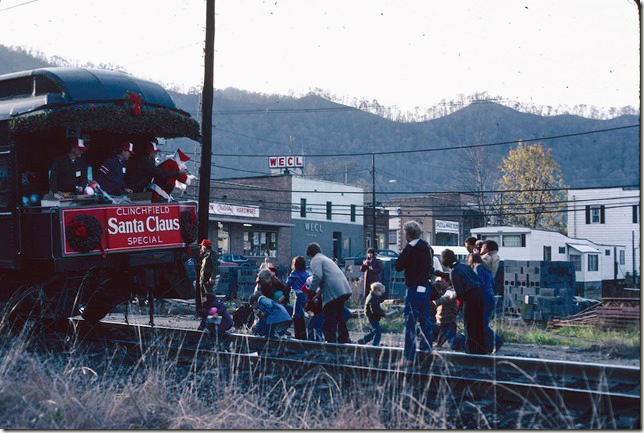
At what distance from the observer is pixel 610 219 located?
6762cm

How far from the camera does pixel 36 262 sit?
1017cm

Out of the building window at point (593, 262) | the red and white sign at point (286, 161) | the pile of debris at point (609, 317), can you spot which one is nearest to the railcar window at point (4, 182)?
the pile of debris at point (609, 317)

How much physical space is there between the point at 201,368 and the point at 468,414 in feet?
12.3

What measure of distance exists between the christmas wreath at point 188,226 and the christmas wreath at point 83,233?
1603 mm

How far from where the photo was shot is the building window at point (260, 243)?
5669 cm

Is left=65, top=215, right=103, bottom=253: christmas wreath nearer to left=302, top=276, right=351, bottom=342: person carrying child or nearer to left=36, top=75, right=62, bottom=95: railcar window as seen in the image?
left=36, top=75, right=62, bottom=95: railcar window

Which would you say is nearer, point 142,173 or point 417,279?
point 417,279

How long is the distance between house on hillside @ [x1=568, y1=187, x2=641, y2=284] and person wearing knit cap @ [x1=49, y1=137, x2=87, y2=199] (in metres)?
58.8

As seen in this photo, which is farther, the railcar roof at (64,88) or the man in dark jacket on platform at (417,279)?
the railcar roof at (64,88)

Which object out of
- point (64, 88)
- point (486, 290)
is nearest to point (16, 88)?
point (64, 88)

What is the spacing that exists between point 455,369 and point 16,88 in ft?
25.5

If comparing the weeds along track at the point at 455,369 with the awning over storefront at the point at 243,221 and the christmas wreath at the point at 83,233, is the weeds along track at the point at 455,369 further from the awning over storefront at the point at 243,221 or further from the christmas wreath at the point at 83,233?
the awning over storefront at the point at 243,221

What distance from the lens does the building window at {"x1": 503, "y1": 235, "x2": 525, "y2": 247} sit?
46312mm

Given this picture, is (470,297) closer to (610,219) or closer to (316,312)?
(316,312)
